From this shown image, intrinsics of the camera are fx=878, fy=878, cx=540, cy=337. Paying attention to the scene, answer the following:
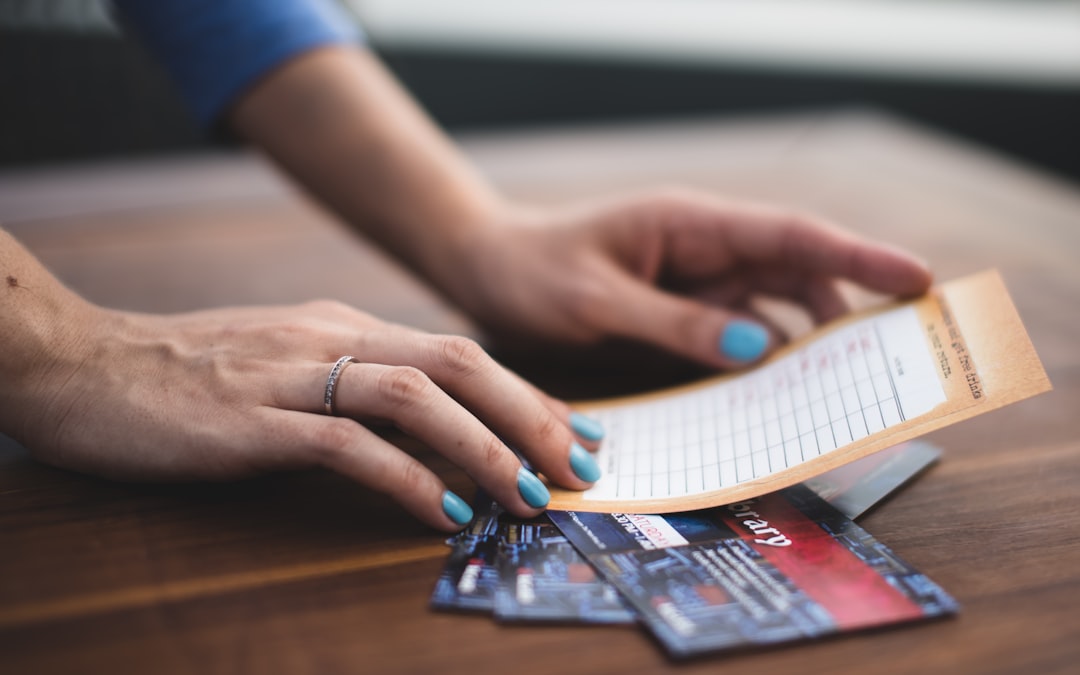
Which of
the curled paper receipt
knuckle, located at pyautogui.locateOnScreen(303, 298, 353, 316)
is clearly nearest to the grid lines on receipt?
the curled paper receipt

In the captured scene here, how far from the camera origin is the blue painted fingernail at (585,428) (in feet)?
2.13

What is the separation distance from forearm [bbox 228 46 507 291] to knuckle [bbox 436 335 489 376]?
Result: 0.32m

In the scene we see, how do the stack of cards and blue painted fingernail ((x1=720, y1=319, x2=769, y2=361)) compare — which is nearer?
the stack of cards

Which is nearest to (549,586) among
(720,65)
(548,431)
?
(548,431)

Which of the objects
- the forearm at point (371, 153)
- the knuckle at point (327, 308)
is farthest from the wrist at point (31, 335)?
the forearm at point (371, 153)

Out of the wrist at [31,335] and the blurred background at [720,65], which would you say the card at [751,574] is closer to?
the wrist at [31,335]

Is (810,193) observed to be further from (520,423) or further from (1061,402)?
(520,423)

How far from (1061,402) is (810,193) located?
0.61 m

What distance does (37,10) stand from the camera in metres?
1.54

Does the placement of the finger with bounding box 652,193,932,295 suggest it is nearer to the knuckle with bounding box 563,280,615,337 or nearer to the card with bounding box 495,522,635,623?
the knuckle with bounding box 563,280,615,337

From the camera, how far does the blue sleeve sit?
3.00 ft

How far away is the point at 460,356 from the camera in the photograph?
0.59 m

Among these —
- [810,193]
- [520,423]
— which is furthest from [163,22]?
[810,193]

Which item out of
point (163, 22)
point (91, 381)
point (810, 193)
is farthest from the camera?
point (810, 193)
